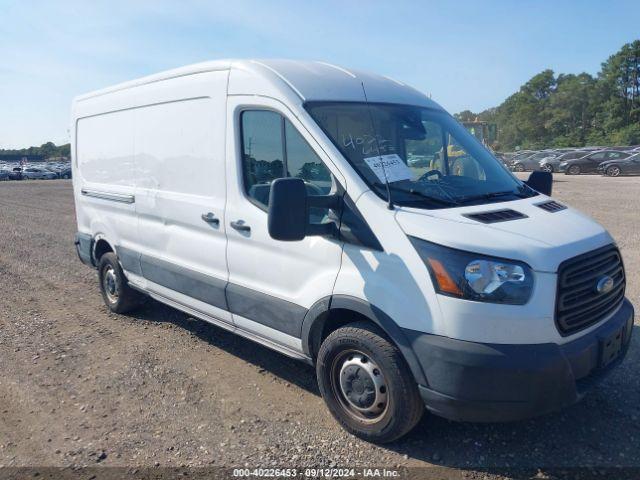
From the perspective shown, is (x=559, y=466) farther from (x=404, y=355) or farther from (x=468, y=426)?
(x=404, y=355)

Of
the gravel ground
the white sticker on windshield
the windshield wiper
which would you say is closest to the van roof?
the white sticker on windshield

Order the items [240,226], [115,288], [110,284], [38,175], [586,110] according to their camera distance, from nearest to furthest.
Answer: [240,226], [115,288], [110,284], [38,175], [586,110]

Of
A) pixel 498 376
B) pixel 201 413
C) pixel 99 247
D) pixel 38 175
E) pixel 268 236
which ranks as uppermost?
pixel 268 236

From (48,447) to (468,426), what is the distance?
9.06ft

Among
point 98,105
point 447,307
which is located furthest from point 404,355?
point 98,105

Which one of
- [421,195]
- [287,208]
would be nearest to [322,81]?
[421,195]

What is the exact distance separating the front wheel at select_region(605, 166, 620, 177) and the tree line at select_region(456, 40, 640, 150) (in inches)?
1646

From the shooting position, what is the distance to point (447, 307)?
2.91m

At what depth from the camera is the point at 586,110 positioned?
3327 inches

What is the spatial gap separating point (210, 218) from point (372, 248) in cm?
160

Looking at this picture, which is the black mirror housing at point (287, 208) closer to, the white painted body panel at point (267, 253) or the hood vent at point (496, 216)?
the white painted body panel at point (267, 253)

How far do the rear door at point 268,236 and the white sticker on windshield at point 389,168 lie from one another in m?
0.28

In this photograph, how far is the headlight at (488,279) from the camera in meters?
2.88

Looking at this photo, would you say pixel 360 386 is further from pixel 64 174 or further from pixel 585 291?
pixel 64 174
